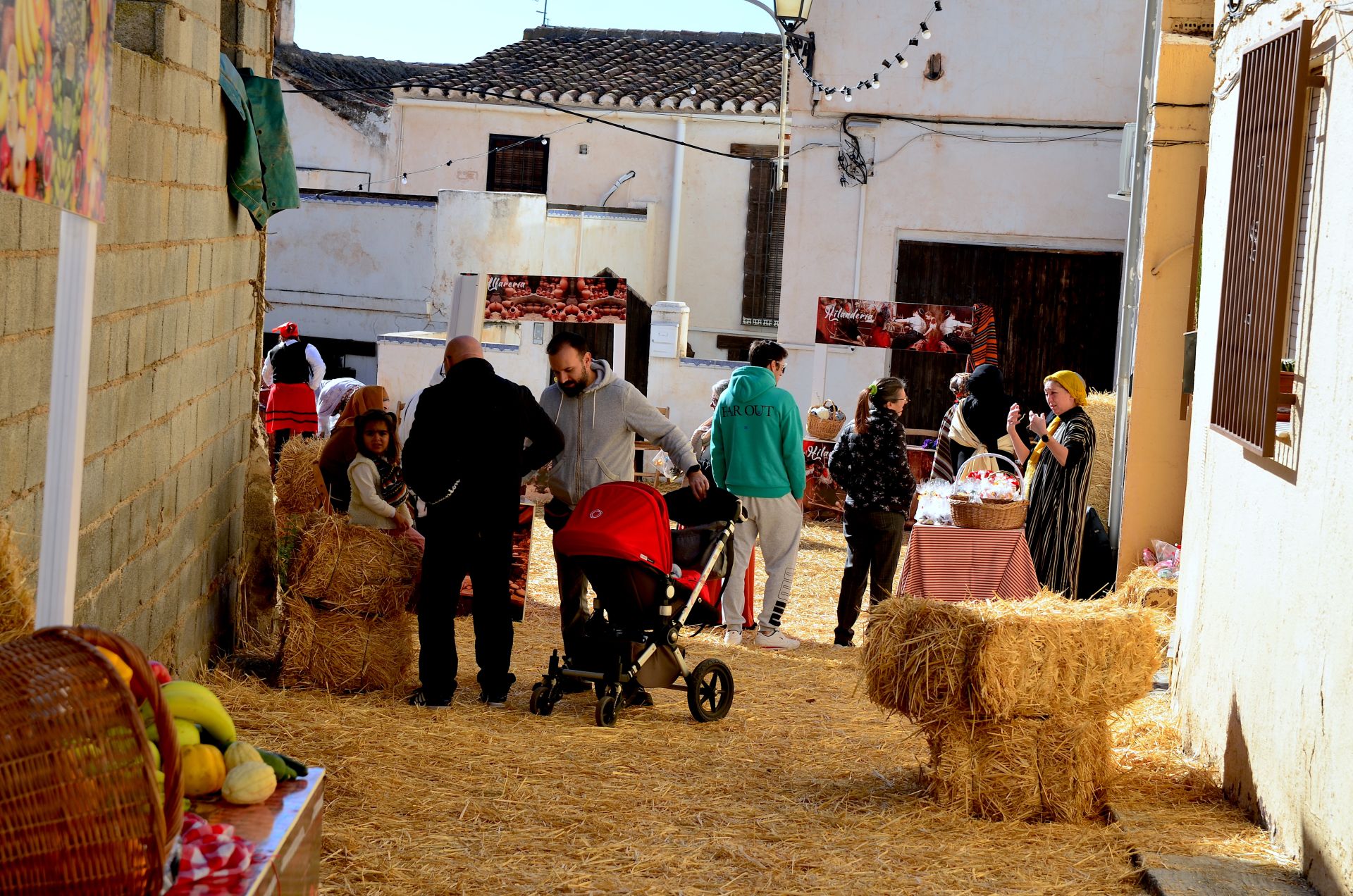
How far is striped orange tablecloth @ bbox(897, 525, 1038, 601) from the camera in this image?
8.20 m

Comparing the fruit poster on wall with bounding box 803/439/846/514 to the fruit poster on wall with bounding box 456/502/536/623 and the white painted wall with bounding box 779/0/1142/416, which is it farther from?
the fruit poster on wall with bounding box 456/502/536/623

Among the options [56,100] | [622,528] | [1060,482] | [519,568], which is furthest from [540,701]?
[56,100]

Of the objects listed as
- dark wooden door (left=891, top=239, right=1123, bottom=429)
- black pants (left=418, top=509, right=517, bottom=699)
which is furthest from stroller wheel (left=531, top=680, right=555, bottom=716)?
dark wooden door (left=891, top=239, right=1123, bottom=429)

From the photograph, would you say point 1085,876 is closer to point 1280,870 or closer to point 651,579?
point 1280,870

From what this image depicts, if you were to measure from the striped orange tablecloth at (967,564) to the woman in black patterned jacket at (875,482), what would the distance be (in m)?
0.65

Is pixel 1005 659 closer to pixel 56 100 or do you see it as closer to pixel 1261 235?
pixel 1261 235

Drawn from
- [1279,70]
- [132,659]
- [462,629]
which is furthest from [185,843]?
[462,629]

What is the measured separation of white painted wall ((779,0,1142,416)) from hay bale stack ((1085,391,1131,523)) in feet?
10.0

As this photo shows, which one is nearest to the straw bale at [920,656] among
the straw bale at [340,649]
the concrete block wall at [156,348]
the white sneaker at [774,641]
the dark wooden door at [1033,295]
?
the straw bale at [340,649]

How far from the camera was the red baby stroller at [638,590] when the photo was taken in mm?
6688

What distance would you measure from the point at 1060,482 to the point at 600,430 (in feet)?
10.3

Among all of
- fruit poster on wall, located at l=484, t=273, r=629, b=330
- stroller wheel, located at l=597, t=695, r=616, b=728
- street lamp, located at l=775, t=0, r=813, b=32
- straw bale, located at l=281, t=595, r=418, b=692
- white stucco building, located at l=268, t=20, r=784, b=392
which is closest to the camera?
stroller wheel, located at l=597, t=695, r=616, b=728

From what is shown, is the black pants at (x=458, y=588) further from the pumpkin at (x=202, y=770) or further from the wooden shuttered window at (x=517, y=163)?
the wooden shuttered window at (x=517, y=163)

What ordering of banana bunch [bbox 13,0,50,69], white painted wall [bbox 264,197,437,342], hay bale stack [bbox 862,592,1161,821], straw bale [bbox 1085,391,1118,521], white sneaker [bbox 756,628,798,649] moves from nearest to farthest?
banana bunch [bbox 13,0,50,69] → hay bale stack [bbox 862,592,1161,821] → white sneaker [bbox 756,628,798,649] → straw bale [bbox 1085,391,1118,521] → white painted wall [bbox 264,197,437,342]
